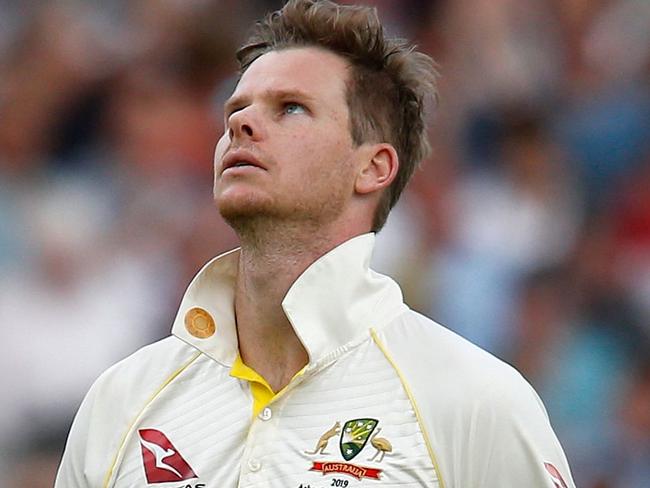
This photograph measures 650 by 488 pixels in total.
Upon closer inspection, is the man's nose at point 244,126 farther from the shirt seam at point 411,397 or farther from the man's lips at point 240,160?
the shirt seam at point 411,397

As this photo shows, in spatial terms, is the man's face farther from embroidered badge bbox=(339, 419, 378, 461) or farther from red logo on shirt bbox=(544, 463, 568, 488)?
red logo on shirt bbox=(544, 463, 568, 488)

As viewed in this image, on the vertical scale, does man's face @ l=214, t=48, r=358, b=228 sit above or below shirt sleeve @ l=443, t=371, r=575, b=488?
above

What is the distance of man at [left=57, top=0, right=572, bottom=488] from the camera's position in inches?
107

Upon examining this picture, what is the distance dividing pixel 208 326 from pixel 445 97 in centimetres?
322

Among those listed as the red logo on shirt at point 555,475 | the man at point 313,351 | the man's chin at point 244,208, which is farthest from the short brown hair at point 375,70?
the red logo on shirt at point 555,475

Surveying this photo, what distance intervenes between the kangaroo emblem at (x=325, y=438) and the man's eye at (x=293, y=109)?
758 millimetres

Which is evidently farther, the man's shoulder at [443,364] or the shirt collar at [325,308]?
the shirt collar at [325,308]

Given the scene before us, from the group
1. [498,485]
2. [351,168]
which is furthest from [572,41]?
[498,485]

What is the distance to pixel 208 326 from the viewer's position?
305cm

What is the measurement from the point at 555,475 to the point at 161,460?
860 millimetres

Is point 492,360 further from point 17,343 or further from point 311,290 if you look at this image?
point 17,343

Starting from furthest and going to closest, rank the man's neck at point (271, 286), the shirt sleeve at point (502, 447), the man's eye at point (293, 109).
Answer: the man's eye at point (293, 109)
the man's neck at point (271, 286)
the shirt sleeve at point (502, 447)

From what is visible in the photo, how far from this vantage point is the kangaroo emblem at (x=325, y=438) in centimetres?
277

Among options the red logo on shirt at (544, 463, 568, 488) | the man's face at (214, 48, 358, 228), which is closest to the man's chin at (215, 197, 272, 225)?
the man's face at (214, 48, 358, 228)
